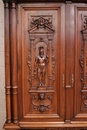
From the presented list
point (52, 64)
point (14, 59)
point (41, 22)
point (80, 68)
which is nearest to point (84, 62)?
point (80, 68)

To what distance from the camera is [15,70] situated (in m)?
1.91

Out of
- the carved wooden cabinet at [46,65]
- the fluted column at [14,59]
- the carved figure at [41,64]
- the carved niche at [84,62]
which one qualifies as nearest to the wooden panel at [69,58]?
the carved wooden cabinet at [46,65]

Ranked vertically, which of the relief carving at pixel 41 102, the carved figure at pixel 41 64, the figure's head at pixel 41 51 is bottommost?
the relief carving at pixel 41 102

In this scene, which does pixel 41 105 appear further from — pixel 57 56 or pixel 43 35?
pixel 43 35

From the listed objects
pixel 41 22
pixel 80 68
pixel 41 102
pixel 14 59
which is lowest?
pixel 41 102

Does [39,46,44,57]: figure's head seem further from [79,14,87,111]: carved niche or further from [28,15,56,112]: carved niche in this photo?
[79,14,87,111]: carved niche

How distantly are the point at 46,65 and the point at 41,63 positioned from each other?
60 mm

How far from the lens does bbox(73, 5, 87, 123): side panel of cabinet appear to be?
74.6 inches

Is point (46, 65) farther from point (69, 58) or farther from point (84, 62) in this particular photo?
point (84, 62)

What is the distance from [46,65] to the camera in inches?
76.1

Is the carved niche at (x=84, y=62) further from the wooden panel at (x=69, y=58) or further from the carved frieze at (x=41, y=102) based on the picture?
the carved frieze at (x=41, y=102)

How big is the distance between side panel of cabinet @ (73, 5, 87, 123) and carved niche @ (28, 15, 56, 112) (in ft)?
0.85

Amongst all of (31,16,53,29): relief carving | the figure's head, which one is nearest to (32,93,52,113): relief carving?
the figure's head

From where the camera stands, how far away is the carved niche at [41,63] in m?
1.89
